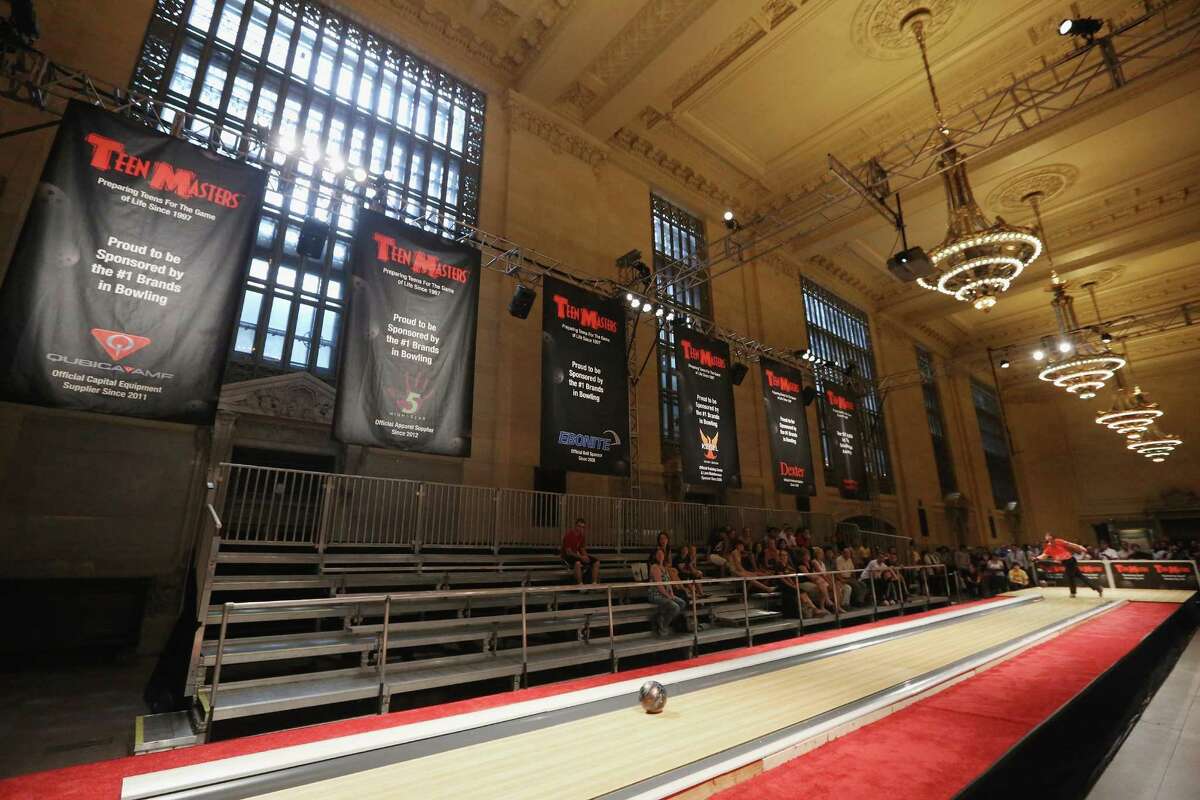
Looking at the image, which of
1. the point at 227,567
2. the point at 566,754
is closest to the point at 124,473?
the point at 227,567

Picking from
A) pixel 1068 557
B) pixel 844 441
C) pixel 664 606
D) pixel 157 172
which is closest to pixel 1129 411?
pixel 1068 557

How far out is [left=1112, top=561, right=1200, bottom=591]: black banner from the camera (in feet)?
32.7

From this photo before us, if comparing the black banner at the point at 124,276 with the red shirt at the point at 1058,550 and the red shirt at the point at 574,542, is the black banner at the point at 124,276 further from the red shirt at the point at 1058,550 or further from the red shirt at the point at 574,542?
the red shirt at the point at 1058,550

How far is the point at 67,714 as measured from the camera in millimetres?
4055

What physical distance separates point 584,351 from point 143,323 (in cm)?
555

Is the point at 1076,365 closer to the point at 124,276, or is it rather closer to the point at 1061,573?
the point at 1061,573

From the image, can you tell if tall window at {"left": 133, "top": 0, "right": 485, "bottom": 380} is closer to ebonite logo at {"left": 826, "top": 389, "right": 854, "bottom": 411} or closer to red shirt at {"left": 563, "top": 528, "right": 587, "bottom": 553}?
red shirt at {"left": 563, "top": 528, "right": 587, "bottom": 553}

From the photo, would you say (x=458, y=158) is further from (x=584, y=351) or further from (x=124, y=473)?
(x=124, y=473)

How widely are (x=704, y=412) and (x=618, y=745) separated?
A: 7.92 meters

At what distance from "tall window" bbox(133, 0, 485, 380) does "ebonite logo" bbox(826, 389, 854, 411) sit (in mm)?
9331

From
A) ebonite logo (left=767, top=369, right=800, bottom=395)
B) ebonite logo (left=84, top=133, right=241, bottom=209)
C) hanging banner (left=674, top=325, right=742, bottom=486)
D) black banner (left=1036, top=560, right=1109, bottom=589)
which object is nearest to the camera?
ebonite logo (left=84, top=133, right=241, bottom=209)

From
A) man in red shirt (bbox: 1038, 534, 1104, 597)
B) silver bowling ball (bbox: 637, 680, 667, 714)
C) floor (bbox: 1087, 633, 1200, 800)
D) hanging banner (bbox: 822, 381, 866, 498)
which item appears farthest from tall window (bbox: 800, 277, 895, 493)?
silver bowling ball (bbox: 637, 680, 667, 714)

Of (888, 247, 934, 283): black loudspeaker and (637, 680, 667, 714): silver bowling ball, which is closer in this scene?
(637, 680, 667, 714): silver bowling ball

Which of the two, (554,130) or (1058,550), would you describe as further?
(554,130)
